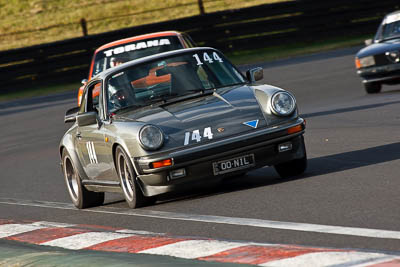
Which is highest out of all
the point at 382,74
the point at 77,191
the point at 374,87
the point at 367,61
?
the point at 77,191

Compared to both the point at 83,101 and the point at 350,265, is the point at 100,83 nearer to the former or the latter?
the point at 83,101

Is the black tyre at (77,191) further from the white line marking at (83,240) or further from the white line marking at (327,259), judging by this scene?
the white line marking at (327,259)

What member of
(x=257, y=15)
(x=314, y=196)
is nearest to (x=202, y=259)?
(x=314, y=196)

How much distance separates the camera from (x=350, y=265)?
4.80 m

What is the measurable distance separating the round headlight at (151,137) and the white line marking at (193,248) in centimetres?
180

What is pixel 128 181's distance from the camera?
8.34 m

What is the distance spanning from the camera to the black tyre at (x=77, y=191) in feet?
30.6

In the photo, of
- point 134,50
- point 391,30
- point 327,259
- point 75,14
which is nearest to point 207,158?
point 327,259

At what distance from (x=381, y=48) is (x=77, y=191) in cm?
800

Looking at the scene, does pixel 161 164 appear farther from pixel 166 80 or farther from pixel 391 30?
pixel 391 30

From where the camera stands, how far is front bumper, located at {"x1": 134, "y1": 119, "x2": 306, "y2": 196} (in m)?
7.88

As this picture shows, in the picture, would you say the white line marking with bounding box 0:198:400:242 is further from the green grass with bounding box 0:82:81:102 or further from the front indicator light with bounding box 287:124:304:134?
the green grass with bounding box 0:82:81:102

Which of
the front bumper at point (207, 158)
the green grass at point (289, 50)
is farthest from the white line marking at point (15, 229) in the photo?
the green grass at point (289, 50)

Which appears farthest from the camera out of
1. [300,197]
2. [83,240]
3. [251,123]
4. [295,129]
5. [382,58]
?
[382,58]
